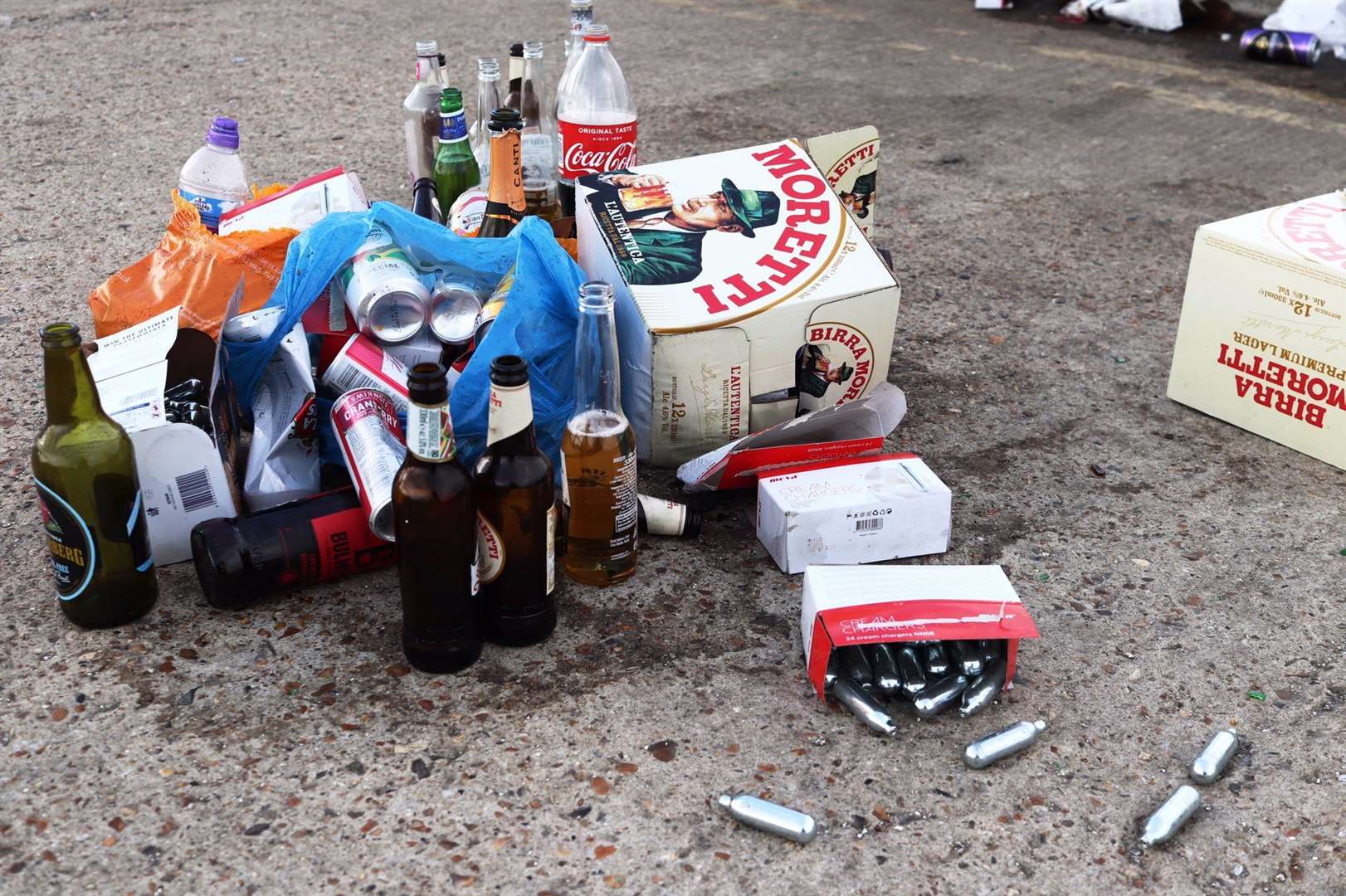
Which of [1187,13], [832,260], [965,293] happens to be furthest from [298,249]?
[1187,13]

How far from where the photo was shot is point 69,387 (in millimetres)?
1875

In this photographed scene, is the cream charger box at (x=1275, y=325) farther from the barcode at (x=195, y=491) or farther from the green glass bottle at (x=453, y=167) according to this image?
the barcode at (x=195, y=491)

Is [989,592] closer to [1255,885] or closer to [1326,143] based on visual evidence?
[1255,885]

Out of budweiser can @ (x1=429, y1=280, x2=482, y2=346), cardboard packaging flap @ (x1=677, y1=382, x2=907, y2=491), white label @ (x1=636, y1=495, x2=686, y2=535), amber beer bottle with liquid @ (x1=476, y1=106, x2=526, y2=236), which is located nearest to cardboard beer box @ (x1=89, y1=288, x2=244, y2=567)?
budweiser can @ (x1=429, y1=280, x2=482, y2=346)

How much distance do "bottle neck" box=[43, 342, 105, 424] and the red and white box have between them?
122cm

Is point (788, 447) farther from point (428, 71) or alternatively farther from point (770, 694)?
point (428, 71)

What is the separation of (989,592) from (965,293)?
1755mm

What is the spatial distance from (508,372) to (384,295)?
620 millimetres

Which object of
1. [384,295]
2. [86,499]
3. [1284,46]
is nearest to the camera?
[86,499]

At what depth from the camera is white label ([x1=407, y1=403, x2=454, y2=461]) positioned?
5.71 ft

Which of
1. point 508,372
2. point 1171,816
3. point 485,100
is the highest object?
point 485,100

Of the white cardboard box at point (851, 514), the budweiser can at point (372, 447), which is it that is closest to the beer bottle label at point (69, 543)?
the budweiser can at point (372, 447)

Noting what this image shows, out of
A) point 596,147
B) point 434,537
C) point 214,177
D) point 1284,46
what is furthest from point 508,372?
point 1284,46

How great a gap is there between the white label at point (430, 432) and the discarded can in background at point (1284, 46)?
5747 millimetres
